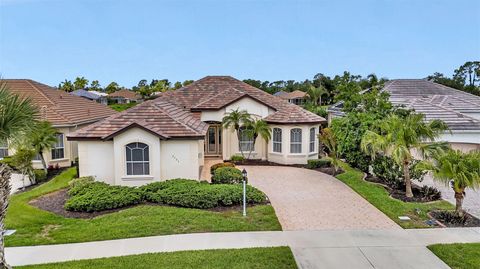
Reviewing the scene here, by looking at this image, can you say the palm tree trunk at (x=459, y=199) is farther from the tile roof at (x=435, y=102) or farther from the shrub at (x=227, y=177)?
the tile roof at (x=435, y=102)

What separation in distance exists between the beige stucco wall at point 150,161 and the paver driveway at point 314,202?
3.59 metres

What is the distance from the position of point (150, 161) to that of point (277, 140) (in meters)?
9.68

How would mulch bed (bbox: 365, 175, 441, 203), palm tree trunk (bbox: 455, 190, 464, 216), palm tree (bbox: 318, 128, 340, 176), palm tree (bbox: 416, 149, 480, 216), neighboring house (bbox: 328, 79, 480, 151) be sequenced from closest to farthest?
palm tree (bbox: 416, 149, 480, 216) → palm tree trunk (bbox: 455, 190, 464, 216) → mulch bed (bbox: 365, 175, 441, 203) → palm tree (bbox: 318, 128, 340, 176) → neighboring house (bbox: 328, 79, 480, 151)

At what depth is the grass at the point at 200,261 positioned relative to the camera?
827cm

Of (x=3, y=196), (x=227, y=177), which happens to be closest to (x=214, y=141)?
(x=227, y=177)

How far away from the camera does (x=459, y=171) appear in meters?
11.1

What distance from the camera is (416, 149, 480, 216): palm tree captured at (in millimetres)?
10969

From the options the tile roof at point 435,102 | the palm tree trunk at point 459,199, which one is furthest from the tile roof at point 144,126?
the tile roof at point 435,102

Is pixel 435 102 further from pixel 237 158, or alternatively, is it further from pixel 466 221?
pixel 466 221

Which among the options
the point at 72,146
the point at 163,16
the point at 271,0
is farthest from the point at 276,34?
the point at 72,146

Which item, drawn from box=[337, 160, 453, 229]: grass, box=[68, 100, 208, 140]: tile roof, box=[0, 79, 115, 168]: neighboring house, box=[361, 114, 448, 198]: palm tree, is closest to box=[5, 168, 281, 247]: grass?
box=[68, 100, 208, 140]: tile roof

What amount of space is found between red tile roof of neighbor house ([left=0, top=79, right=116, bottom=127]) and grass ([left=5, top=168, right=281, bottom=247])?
9620 millimetres

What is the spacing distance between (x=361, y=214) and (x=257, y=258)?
18.1 ft

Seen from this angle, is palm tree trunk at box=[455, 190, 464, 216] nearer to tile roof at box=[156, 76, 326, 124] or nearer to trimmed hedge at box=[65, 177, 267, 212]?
trimmed hedge at box=[65, 177, 267, 212]
